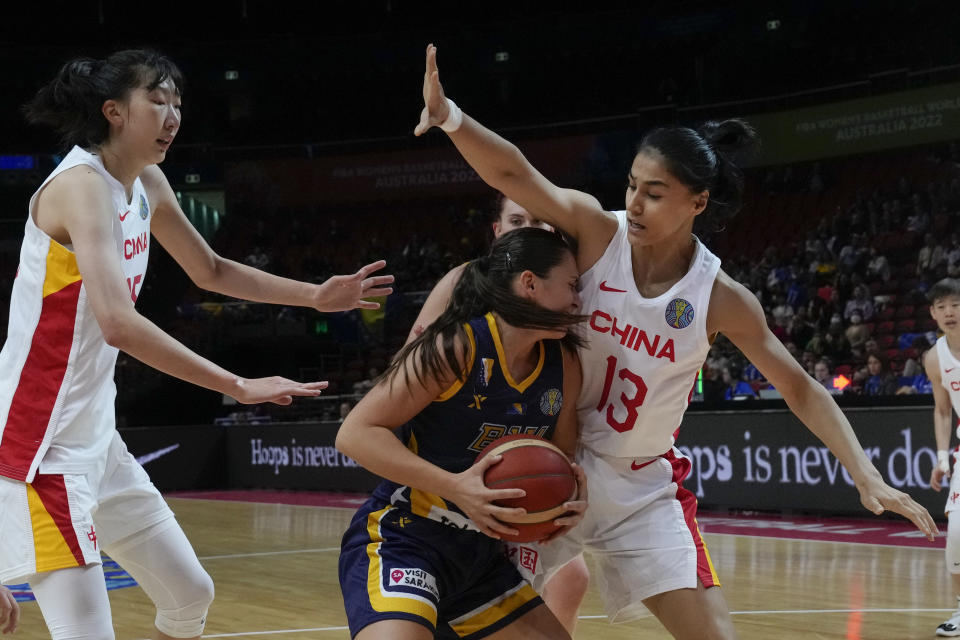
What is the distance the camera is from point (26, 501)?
2906 mm

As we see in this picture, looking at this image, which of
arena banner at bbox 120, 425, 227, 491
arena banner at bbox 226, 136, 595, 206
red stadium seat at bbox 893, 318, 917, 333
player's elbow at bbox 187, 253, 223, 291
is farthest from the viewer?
arena banner at bbox 226, 136, 595, 206

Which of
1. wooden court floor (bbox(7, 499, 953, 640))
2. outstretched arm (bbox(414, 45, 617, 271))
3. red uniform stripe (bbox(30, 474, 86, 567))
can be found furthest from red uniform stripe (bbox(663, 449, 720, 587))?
wooden court floor (bbox(7, 499, 953, 640))

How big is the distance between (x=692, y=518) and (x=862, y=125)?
1645cm

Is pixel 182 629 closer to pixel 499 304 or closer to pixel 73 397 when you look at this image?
pixel 73 397

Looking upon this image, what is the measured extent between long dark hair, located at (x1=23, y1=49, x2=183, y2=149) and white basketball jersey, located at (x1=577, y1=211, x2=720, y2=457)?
1.39 m

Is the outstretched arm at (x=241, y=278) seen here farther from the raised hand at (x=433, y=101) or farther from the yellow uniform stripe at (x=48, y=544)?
the yellow uniform stripe at (x=48, y=544)

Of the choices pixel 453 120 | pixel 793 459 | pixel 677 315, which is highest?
pixel 453 120

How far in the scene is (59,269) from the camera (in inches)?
117

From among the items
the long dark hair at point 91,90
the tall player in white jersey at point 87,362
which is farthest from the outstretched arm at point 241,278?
the long dark hair at point 91,90

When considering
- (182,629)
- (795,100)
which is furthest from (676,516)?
(795,100)

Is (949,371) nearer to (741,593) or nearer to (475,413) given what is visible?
(741,593)

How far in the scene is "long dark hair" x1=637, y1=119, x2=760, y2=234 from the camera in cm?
326

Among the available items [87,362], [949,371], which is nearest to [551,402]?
[87,362]

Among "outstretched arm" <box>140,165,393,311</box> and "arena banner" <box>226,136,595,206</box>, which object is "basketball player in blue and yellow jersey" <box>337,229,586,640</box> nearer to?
"outstretched arm" <box>140,165,393,311</box>
